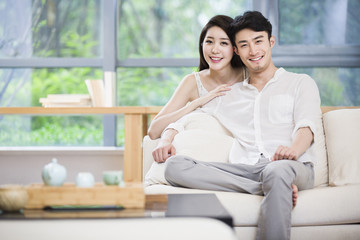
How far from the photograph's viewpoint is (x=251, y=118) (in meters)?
2.58

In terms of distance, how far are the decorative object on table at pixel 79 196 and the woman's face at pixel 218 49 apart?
1446 millimetres

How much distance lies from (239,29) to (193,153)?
0.71 metres

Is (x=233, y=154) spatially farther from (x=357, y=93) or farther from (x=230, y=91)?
(x=357, y=93)

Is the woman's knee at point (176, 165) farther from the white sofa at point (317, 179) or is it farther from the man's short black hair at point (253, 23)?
the man's short black hair at point (253, 23)

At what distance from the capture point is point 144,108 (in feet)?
11.0

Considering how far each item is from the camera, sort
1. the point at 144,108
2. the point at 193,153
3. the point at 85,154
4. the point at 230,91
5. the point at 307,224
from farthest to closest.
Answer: the point at 85,154 < the point at 144,108 < the point at 230,91 < the point at 193,153 < the point at 307,224

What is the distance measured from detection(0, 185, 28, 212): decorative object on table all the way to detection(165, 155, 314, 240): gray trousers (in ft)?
2.95

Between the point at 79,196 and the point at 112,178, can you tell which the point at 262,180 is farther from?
the point at 79,196

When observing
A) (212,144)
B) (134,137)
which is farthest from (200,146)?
(134,137)

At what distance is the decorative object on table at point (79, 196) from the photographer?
1490mm

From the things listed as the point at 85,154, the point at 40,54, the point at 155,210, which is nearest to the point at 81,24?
the point at 40,54

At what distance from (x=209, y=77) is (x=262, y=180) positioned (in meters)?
0.94

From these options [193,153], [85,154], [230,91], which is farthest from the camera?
[85,154]

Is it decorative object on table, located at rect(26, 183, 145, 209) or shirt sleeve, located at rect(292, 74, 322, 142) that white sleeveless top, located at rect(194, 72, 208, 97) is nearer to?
shirt sleeve, located at rect(292, 74, 322, 142)
